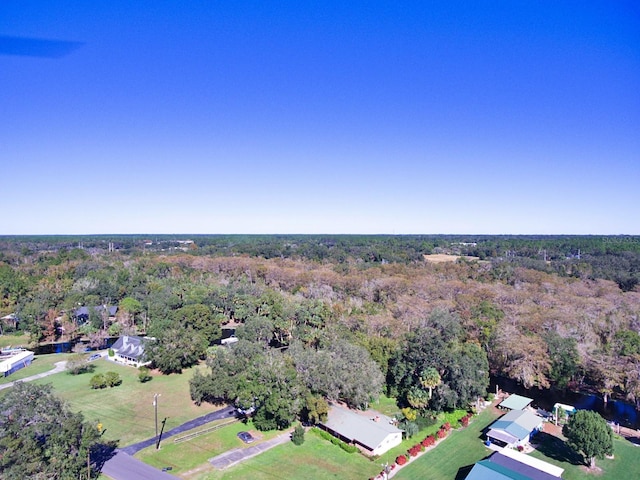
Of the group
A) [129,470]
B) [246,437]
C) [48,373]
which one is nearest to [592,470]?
[246,437]

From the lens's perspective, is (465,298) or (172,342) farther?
(465,298)

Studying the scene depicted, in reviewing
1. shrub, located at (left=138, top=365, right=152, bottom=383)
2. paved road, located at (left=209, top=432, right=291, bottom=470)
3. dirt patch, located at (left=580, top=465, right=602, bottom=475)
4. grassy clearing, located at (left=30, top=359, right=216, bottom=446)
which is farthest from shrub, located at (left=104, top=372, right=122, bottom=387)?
dirt patch, located at (left=580, top=465, right=602, bottom=475)

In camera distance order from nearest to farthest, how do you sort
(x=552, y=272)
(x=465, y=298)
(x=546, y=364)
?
(x=546, y=364)
(x=465, y=298)
(x=552, y=272)

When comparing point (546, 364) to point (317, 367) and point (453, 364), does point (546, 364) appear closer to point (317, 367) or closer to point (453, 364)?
point (453, 364)

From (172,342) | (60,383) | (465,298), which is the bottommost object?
(60,383)

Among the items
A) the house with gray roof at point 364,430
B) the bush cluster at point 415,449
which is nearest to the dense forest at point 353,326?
the house with gray roof at point 364,430

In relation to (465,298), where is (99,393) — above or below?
below

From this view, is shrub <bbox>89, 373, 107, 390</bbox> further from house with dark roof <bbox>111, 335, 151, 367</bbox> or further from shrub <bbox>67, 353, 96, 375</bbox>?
house with dark roof <bbox>111, 335, 151, 367</bbox>

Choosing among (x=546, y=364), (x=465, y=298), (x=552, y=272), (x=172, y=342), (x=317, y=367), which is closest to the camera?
(x=317, y=367)

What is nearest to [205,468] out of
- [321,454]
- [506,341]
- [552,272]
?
[321,454]
